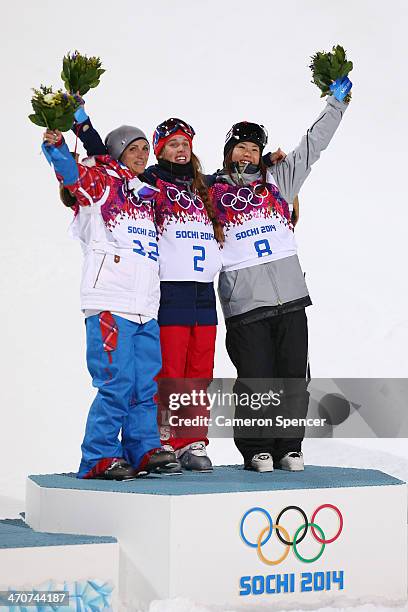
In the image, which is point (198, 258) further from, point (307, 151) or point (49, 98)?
point (49, 98)

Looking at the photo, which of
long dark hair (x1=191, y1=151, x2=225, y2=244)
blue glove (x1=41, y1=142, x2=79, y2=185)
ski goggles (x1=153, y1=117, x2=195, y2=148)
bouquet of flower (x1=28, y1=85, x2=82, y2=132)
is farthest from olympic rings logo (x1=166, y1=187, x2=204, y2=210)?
bouquet of flower (x1=28, y1=85, x2=82, y2=132)

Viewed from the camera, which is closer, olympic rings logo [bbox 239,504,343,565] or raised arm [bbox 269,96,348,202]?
olympic rings logo [bbox 239,504,343,565]

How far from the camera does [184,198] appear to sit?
3.69m

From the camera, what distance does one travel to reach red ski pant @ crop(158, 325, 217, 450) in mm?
3641

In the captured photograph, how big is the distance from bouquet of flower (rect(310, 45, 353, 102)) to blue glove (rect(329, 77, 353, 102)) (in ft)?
0.07

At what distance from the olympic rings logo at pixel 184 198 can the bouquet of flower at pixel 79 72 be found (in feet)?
1.75

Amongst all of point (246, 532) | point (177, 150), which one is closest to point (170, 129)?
point (177, 150)

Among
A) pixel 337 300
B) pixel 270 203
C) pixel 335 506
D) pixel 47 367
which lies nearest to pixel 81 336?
pixel 47 367

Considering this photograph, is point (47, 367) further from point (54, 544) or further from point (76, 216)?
point (54, 544)

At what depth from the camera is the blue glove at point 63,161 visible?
3271 millimetres

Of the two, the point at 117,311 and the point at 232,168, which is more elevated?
the point at 232,168

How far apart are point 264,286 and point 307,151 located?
0.63 m

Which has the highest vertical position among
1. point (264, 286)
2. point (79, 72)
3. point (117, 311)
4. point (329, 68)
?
point (329, 68)

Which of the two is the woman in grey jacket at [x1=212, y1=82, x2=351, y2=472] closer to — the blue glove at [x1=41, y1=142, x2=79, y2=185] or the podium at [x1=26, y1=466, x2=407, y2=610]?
the podium at [x1=26, y1=466, x2=407, y2=610]
